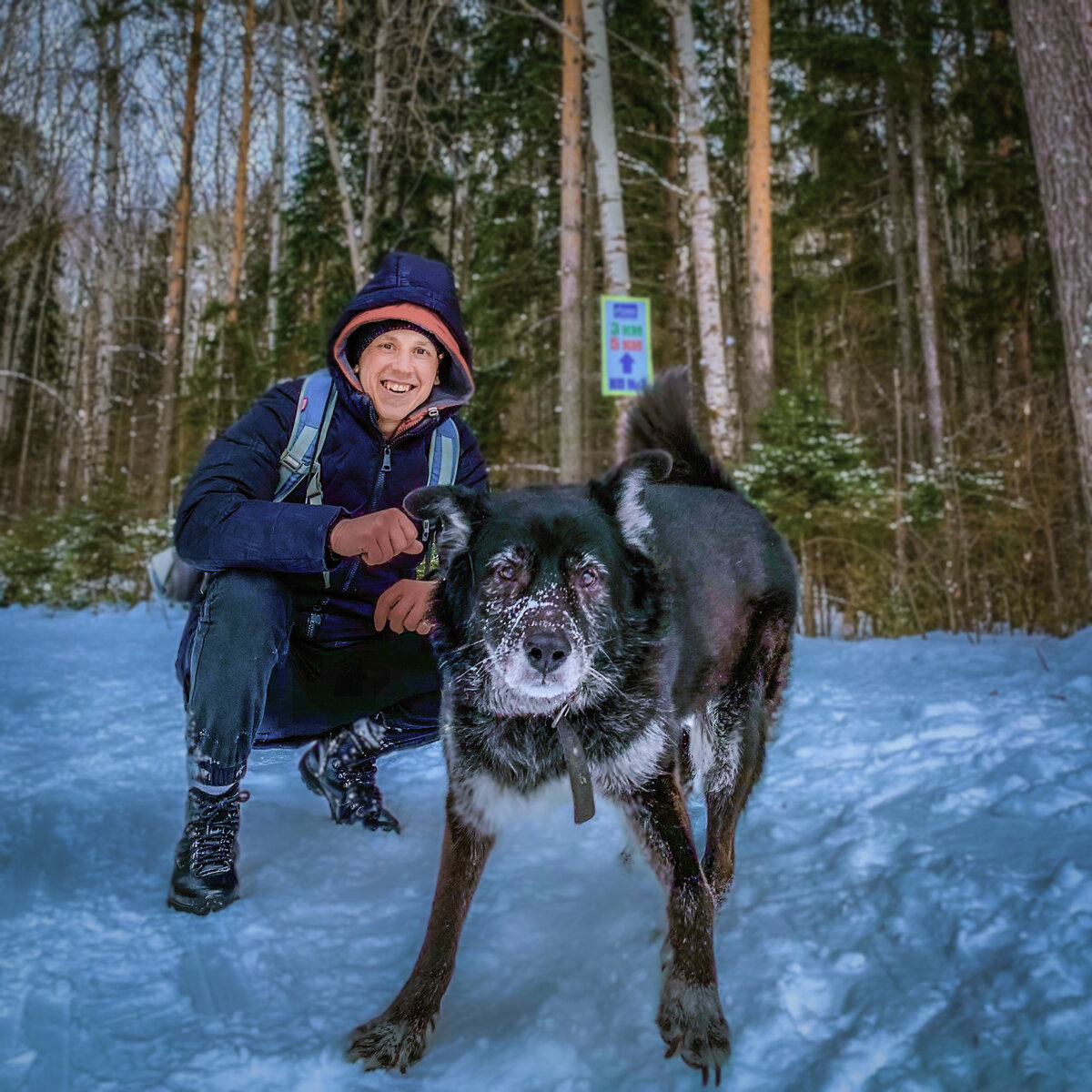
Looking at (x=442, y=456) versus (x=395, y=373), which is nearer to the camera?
(x=395, y=373)

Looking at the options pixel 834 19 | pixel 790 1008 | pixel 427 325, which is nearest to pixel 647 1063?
pixel 790 1008

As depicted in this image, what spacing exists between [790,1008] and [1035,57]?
5475 mm

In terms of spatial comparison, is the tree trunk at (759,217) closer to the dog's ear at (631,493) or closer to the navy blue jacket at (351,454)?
the navy blue jacket at (351,454)

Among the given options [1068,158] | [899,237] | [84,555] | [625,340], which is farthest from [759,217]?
[84,555]

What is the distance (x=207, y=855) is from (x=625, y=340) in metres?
7.24

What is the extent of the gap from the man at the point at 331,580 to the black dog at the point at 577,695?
0.28m

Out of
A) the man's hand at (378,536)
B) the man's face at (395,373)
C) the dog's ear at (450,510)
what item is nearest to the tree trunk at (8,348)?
the man's face at (395,373)

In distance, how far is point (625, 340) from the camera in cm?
830

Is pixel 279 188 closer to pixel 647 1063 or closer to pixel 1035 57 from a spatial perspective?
pixel 1035 57

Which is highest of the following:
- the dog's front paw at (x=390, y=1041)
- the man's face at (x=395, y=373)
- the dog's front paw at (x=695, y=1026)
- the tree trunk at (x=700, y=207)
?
the tree trunk at (x=700, y=207)

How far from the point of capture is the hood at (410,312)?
94.7 inches

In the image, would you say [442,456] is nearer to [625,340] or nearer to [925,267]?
[625,340]

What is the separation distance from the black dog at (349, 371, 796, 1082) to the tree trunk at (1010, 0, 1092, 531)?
3.47 metres

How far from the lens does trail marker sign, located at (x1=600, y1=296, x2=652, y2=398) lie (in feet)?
27.1
